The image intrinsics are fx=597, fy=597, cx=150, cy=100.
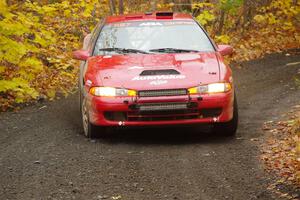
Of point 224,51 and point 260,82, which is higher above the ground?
point 224,51

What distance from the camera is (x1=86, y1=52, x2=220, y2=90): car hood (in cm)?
802

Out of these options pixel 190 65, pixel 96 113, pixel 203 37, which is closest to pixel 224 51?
pixel 203 37

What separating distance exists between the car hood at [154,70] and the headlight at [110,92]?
6 cm

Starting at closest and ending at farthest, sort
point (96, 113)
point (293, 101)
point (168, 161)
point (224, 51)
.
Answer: point (168, 161) < point (96, 113) < point (224, 51) < point (293, 101)

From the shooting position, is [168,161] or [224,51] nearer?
[168,161]

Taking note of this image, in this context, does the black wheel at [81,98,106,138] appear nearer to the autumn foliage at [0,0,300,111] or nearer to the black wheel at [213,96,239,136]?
the black wheel at [213,96,239,136]

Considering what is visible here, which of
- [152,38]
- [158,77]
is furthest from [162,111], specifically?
[152,38]

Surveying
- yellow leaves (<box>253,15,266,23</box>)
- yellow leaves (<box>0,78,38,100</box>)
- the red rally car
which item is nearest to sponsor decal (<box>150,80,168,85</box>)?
the red rally car

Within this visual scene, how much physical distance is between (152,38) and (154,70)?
1.29 m

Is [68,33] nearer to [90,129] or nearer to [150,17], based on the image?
[150,17]

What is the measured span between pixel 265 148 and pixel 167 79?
158cm

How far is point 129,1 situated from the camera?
21.8 meters

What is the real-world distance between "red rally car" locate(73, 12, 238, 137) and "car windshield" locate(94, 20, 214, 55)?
2 centimetres

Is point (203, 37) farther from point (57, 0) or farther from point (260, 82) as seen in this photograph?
point (57, 0)
